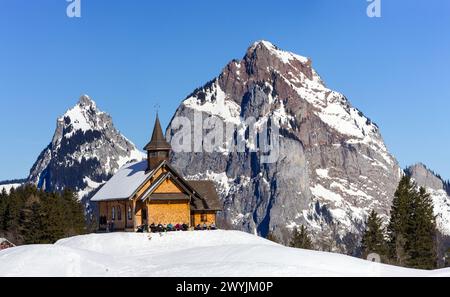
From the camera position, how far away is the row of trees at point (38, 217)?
79.6 m

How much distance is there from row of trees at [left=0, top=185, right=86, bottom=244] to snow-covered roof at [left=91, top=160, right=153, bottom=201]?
899 centimetres

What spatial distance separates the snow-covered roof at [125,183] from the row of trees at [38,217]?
29.5 feet

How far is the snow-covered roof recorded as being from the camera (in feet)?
222

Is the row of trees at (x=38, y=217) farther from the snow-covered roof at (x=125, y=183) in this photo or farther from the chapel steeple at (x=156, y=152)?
the chapel steeple at (x=156, y=152)

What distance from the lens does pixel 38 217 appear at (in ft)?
262

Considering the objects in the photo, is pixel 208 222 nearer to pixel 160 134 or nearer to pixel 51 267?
pixel 160 134

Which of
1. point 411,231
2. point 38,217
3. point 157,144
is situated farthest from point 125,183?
point 411,231

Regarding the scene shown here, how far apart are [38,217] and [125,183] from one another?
14484mm

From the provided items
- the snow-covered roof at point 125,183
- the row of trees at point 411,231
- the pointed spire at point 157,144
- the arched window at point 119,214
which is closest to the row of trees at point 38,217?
the snow-covered roof at point 125,183

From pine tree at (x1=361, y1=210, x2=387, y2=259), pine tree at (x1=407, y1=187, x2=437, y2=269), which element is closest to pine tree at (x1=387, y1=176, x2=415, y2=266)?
pine tree at (x1=407, y1=187, x2=437, y2=269)

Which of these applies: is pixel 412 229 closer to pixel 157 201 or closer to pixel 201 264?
pixel 157 201

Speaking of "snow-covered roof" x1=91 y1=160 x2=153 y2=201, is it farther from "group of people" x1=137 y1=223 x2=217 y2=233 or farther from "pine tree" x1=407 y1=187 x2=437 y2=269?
"pine tree" x1=407 y1=187 x2=437 y2=269
